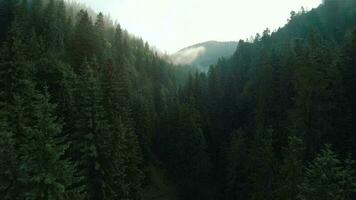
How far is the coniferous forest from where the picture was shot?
23656 mm

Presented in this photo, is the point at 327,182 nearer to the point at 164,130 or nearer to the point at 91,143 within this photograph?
the point at 91,143

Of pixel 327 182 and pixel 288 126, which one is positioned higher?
pixel 288 126

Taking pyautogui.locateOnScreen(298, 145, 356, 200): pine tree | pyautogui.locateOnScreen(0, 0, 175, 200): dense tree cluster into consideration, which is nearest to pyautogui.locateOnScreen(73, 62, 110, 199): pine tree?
pyautogui.locateOnScreen(0, 0, 175, 200): dense tree cluster

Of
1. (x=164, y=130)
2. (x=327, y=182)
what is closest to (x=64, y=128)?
(x=327, y=182)

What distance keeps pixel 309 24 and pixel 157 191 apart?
87.9 metres

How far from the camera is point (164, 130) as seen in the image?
8012cm

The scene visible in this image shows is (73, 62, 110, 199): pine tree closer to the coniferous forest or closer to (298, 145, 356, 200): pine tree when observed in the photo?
the coniferous forest

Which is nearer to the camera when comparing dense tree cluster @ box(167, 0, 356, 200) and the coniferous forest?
the coniferous forest

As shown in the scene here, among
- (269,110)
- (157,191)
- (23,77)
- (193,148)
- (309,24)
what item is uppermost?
(309,24)

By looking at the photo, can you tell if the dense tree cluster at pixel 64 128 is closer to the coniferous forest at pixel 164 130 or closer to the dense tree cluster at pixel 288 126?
the coniferous forest at pixel 164 130

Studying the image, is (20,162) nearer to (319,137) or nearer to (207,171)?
(319,137)

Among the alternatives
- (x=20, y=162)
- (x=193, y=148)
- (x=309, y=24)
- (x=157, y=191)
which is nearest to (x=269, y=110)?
(x=193, y=148)

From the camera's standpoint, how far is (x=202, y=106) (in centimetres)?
8256

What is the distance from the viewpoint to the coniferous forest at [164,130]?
77.6ft
